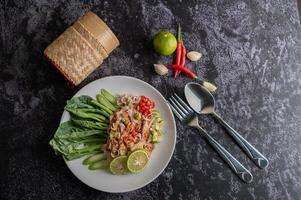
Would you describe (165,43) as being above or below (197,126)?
above

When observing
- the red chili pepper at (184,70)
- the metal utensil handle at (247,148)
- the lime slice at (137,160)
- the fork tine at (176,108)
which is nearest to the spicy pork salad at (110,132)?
the lime slice at (137,160)

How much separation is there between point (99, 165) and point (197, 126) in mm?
521

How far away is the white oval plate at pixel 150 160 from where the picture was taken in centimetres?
187

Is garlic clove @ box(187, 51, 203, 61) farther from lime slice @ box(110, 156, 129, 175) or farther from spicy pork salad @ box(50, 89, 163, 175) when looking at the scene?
lime slice @ box(110, 156, 129, 175)

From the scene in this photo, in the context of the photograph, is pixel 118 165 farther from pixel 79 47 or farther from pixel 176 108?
pixel 79 47

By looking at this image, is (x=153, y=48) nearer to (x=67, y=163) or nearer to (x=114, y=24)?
(x=114, y=24)

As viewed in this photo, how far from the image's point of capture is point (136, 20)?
6.89 feet

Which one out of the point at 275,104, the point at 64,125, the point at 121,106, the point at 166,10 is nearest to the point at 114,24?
the point at 166,10

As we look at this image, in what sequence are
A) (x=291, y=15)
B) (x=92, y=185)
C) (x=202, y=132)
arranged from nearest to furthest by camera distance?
(x=92, y=185)
(x=202, y=132)
(x=291, y=15)

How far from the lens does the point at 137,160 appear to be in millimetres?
1836

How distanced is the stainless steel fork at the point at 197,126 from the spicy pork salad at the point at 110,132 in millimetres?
122

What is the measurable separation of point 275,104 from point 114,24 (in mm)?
944

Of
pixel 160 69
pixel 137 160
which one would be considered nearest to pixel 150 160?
pixel 137 160

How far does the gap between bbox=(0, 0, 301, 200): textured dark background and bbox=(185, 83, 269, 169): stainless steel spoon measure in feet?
0.13
